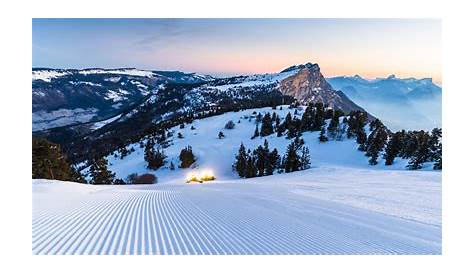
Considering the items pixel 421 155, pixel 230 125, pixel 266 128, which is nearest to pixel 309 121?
pixel 266 128

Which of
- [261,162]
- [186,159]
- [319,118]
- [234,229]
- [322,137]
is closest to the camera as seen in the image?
[234,229]

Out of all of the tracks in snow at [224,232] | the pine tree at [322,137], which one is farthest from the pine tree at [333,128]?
the tracks in snow at [224,232]

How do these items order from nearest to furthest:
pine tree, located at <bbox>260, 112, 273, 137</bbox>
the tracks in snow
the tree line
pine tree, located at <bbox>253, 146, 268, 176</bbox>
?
the tracks in snow → the tree line → pine tree, located at <bbox>253, 146, 268, 176</bbox> → pine tree, located at <bbox>260, 112, 273, 137</bbox>

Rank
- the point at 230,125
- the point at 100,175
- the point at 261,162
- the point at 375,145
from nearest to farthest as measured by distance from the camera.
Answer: the point at 375,145 → the point at 100,175 → the point at 261,162 → the point at 230,125

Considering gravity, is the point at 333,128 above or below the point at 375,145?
above

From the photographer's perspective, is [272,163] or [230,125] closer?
[272,163]

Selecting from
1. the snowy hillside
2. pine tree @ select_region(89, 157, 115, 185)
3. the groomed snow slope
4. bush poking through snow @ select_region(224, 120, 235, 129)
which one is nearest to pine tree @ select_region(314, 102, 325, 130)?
the snowy hillside

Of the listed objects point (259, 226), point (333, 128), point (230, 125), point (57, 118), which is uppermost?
point (57, 118)

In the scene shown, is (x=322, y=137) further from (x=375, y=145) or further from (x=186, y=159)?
(x=186, y=159)

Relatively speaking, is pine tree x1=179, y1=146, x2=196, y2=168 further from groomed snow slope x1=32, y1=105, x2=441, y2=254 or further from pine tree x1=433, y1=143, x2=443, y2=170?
groomed snow slope x1=32, y1=105, x2=441, y2=254

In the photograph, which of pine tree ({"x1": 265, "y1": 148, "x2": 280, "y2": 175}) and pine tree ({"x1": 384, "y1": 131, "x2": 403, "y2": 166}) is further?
pine tree ({"x1": 265, "y1": 148, "x2": 280, "y2": 175})
